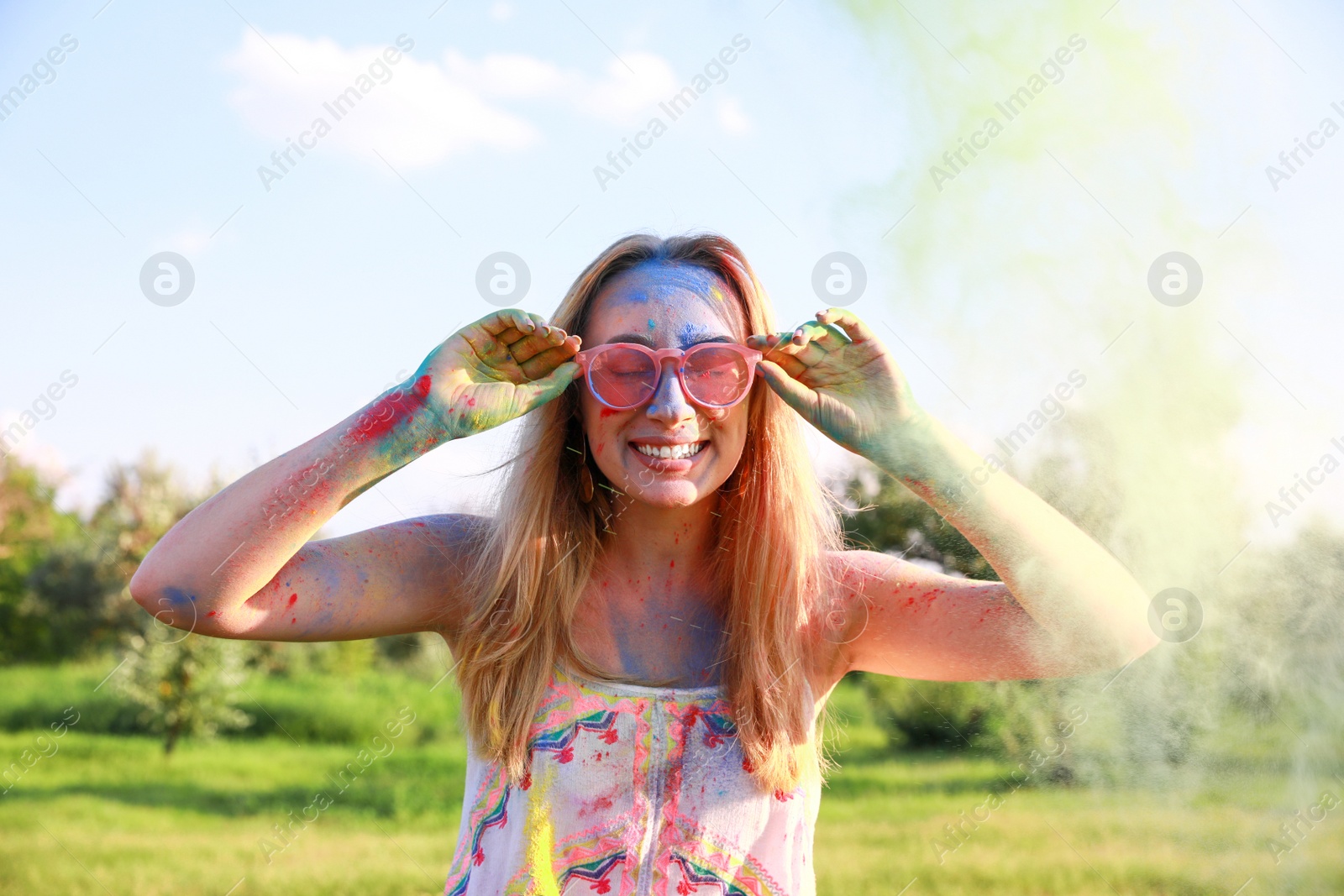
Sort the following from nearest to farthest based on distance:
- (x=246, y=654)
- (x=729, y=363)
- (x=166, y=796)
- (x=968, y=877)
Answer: (x=729, y=363) → (x=968, y=877) → (x=166, y=796) → (x=246, y=654)

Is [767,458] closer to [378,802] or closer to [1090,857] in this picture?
[1090,857]

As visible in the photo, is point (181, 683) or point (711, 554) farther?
point (181, 683)

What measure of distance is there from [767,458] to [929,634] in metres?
0.59

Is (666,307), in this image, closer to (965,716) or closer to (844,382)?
(844,382)

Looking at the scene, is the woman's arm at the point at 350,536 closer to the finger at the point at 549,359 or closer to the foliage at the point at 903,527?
the finger at the point at 549,359

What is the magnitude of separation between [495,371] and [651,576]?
65cm

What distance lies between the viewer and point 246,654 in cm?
904

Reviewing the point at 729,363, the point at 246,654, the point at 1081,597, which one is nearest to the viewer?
the point at 1081,597

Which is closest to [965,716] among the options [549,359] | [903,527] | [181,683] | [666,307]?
[903,527]

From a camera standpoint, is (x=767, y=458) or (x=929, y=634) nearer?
(x=929, y=634)

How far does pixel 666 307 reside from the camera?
2486mm

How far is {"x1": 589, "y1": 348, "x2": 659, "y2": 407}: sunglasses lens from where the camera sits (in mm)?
2359

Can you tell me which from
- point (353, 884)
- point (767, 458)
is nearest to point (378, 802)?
point (353, 884)

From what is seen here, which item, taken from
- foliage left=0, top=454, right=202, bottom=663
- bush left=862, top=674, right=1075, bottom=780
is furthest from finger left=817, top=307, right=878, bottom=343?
foliage left=0, top=454, right=202, bottom=663
